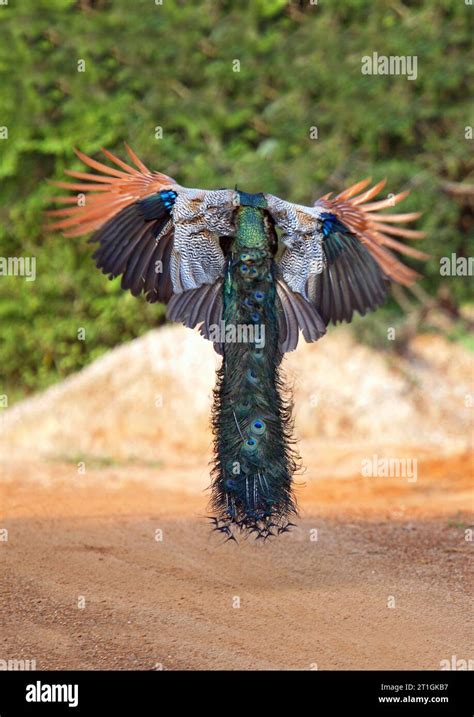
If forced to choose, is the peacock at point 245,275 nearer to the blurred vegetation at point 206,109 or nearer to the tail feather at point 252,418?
the tail feather at point 252,418

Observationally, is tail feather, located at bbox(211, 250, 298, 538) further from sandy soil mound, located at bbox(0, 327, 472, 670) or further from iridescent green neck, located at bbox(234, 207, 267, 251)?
sandy soil mound, located at bbox(0, 327, 472, 670)

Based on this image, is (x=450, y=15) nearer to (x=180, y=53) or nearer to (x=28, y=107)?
(x=180, y=53)

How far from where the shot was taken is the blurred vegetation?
14055 millimetres

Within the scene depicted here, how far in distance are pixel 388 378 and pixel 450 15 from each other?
17.7 ft

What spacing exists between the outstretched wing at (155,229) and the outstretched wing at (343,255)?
1.67 feet

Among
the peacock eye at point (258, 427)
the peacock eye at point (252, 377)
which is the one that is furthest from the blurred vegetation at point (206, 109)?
the peacock eye at point (258, 427)

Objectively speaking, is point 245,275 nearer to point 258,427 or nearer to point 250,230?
point 250,230

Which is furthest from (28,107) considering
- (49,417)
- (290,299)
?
(290,299)

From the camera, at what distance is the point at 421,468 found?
11281mm

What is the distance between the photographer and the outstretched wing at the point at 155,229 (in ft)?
21.1

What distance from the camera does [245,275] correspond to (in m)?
6.31

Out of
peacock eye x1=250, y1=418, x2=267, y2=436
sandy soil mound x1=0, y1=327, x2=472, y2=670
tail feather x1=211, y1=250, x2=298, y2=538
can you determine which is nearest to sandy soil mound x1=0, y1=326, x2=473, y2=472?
sandy soil mound x1=0, y1=327, x2=472, y2=670

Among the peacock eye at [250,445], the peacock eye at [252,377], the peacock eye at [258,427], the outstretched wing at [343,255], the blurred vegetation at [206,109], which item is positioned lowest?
the peacock eye at [250,445]

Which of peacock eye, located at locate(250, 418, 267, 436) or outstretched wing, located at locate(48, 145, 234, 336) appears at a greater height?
outstretched wing, located at locate(48, 145, 234, 336)
